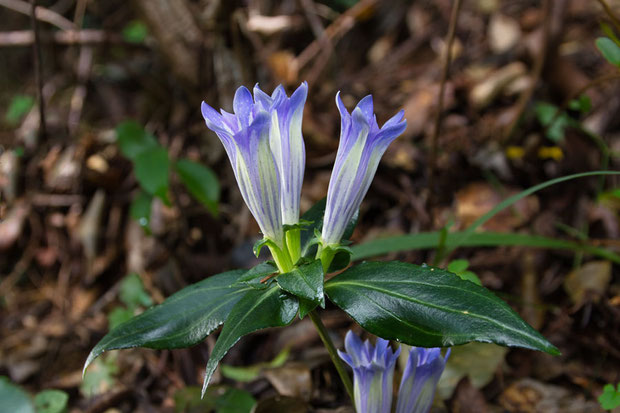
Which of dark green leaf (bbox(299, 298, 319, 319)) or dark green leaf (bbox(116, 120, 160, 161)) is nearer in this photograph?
dark green leaf (bbox(299, 298, 319, 319))

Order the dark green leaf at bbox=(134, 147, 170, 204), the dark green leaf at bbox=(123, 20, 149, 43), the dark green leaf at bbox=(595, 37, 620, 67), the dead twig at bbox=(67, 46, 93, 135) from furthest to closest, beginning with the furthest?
the dark green leaf at bbox=(123, 20, 149, 43) → the dead twig at bbox=(67, 46, 93, 135) → the dark green leaf at bbox=(134, 147, 170, 204) → the dark green leaf at bbox=(595, 37, 620, 67)

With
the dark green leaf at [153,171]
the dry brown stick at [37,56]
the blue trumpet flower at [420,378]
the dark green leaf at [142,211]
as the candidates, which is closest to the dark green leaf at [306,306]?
the blue trumpet flower at [420,378]

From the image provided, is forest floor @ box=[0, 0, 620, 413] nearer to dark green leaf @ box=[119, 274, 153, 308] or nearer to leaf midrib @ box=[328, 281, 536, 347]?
dark green leaf @ box=[119, 274, 153, 308]

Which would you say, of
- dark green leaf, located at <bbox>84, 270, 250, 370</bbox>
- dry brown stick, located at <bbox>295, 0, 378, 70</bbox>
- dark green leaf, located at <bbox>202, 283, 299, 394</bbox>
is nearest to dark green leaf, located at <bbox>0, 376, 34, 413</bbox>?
dark green leaf, located at <bbox>84, 270, 250, 370</bbox>

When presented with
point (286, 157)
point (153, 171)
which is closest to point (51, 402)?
point (153, 171)

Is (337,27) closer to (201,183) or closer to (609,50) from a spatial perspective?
(201,183)

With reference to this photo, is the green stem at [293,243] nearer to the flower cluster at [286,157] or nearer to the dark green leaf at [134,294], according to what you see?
the flower cluster at [286,157]
